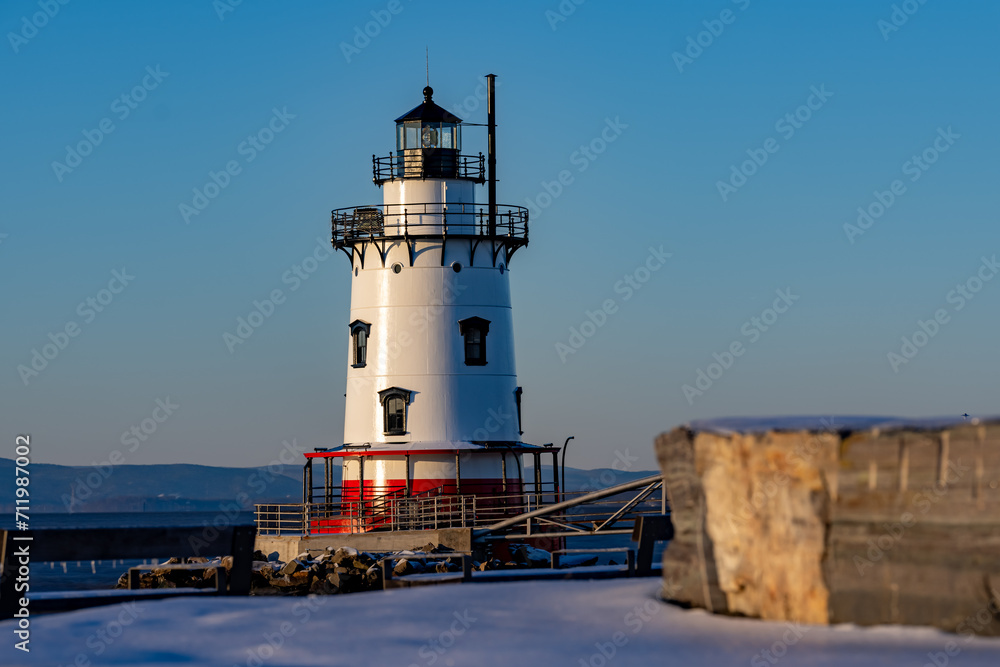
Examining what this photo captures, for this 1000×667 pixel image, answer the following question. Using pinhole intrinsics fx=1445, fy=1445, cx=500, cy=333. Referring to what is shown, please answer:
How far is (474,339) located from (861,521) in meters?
28.8

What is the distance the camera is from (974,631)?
9.42 metres

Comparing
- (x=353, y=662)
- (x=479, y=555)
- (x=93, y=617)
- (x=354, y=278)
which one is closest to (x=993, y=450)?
(x=353, y=662)

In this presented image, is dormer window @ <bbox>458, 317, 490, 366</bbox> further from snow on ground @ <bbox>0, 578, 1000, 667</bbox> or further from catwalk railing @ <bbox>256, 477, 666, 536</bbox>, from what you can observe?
snow on ground @ <bbox>0, 578, 1000, 667</bbox>

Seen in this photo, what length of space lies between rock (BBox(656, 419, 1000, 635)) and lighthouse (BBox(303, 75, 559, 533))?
26181 millimetres

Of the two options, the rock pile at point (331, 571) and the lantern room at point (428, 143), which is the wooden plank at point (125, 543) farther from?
the lantern room at point (428, 143)

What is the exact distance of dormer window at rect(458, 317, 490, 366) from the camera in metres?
38.1

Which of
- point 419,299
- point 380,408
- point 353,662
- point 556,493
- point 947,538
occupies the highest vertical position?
point 419,299

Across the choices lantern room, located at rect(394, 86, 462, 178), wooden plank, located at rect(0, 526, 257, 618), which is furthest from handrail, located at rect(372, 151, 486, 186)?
wooden plank, located at rect(0, 526, 257, 618)

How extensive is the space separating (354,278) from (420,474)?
617 centimetres

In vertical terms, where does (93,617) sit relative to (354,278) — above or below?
below

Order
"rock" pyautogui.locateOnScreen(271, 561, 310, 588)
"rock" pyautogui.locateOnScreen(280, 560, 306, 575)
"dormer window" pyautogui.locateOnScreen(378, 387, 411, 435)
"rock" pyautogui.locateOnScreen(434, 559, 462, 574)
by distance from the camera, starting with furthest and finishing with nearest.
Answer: "dormer window" pyautogui.locateOnScreen(378, 387, 411, 435) < "rock" pyautogui.locateOnScreen(280, 560, 306, 575) < "rock" pyautogui.locateOnScreen(271, 561, 310, 588) < "rock" pyautogui.locateOnScreen(434, 559, 462, 574)

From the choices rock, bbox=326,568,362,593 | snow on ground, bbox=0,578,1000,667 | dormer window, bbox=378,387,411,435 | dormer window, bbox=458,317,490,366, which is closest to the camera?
snow on ground, bbox=0,578,1000,667

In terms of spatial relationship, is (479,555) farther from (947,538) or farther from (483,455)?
(947,538)

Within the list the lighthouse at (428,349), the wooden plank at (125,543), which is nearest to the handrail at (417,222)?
the lighthouse at (428,349)
